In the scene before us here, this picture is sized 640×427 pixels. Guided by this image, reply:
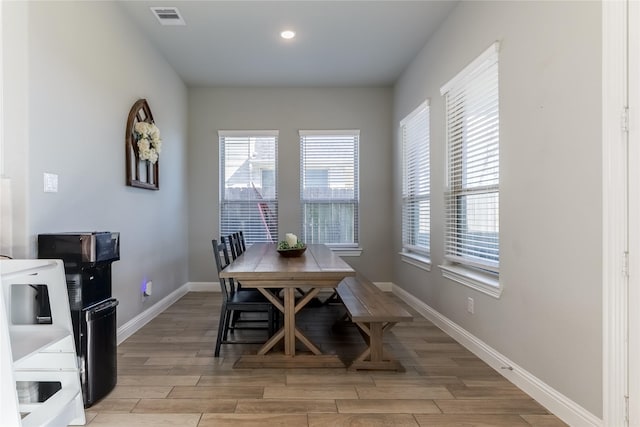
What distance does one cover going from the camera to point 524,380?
Answer: 2.14m

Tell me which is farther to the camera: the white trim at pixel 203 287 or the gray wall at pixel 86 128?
the white trim at pixel 203 287

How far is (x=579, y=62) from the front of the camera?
1.74m

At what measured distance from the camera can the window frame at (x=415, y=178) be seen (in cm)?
375

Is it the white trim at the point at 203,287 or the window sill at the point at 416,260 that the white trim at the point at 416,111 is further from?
the white trim at the point at 203,287

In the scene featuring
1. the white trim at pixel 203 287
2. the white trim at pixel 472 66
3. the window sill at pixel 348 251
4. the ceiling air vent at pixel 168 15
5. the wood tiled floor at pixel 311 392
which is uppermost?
the ceiling air vent at pixel 168 15

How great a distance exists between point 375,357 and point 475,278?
38.3 inches

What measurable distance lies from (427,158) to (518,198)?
161 centimetres

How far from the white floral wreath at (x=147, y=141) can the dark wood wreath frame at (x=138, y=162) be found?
42mm

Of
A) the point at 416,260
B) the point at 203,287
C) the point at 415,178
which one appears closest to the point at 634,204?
the point at 416,260

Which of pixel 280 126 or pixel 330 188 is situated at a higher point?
pixel 280 126

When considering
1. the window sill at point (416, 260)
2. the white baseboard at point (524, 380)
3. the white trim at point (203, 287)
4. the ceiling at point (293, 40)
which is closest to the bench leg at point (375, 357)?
the white baseboard at point (524, 380)

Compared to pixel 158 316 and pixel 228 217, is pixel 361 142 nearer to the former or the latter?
pixel 228 217

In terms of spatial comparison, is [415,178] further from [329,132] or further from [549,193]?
[549,193]

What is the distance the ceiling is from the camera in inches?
121
